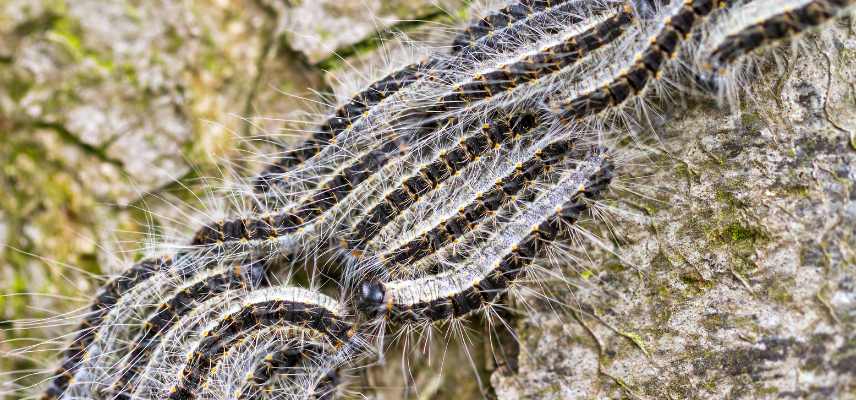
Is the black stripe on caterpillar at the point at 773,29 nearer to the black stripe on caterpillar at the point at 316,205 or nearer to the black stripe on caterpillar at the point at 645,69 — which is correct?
the black stripe on caterpillar at the point at 645,69

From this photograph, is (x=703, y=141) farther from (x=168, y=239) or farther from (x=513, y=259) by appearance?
(x=168, y=239)

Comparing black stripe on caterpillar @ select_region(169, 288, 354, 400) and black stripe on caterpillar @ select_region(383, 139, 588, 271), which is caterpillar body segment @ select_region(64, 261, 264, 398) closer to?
black stripe on caterpillar @ select_region(169, 288, 354, 400)

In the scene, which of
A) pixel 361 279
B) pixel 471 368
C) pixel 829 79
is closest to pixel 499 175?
pixel 361 279

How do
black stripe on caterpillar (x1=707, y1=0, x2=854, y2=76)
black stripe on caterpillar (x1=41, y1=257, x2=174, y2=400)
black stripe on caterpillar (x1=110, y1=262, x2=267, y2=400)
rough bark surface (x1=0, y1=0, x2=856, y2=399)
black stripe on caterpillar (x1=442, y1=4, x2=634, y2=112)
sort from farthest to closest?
black stripe on caterpillar (x1=41, y1=257, x2=174, y2=400)
black stripe on caterpillar (x1=110, y1=262, x2=267, y2=400)
black stripe on caterpillar (x1=442, y1=4, x2=634, y2=112)
rough bark surface (x1=0, y1=0, x2=856, y2=399)
black stripe on caterpillar (x1=707, y1=0, x2=854, y2=76)

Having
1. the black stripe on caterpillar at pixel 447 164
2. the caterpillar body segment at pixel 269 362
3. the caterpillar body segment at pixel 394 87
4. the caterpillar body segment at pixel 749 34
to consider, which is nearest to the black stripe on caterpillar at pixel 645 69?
the caterpillar body segment at pixel 749 34

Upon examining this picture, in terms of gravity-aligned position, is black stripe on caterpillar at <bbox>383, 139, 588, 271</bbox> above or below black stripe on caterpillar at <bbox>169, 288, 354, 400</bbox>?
above

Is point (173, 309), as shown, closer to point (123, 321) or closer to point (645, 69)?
point (123, 321)

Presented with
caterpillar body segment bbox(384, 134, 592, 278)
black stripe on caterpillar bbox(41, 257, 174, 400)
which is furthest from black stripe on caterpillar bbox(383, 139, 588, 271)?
black stripe on caterpillar bbox(41, 257, 174, 400)
